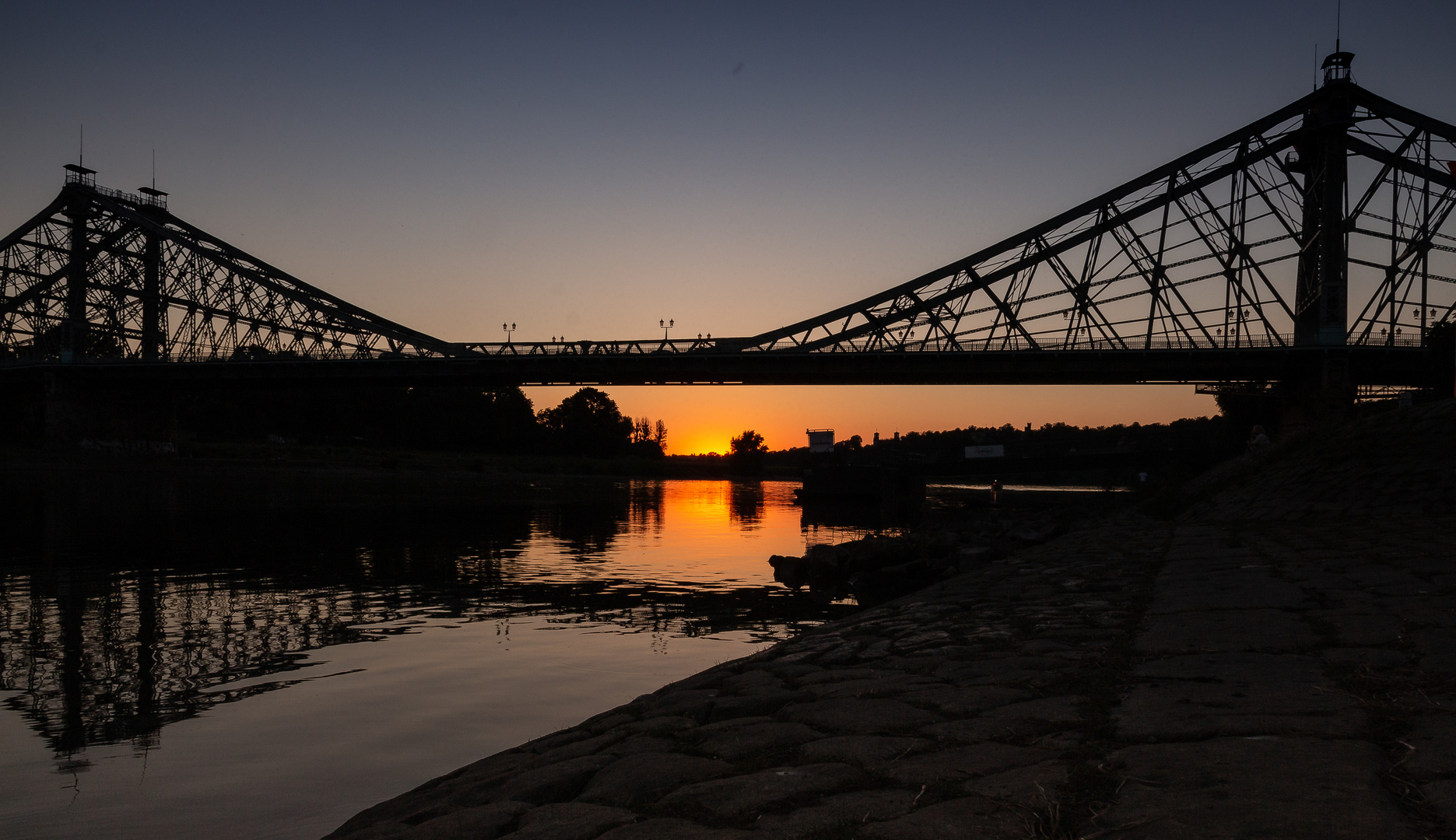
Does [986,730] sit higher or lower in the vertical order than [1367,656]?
lower

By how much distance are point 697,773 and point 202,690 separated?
19.9 feet

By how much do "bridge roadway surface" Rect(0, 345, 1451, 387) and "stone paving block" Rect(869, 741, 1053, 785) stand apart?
42.6m

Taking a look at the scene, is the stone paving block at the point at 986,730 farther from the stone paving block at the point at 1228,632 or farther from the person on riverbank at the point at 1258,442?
the person on riverbank at the point at 1258,442

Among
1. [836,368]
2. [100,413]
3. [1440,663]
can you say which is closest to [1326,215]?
[836,368]

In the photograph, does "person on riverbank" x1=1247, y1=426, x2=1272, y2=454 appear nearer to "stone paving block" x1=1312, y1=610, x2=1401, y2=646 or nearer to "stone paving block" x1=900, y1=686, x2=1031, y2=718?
"stone paving block" x1=1312, y1=610, x2=1401, y2=646

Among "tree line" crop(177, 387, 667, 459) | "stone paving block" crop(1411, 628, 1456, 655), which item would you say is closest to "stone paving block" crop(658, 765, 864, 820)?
"stone paving block" crop(1411, 628, 1456, 655)

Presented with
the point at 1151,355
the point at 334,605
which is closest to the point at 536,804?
the point at 334,605

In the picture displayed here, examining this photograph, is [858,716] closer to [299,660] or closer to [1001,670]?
[1001,670]

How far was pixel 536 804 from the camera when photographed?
381 cm

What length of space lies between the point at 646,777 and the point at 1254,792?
224 cm

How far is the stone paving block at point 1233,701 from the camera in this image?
342 centimetres

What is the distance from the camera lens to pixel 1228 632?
5.50 meters

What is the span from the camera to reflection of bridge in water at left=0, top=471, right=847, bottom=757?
7867 millimetres

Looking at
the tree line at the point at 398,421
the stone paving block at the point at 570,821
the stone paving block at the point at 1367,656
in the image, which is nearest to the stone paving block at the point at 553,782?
the stone paving block at the point at 570,821
